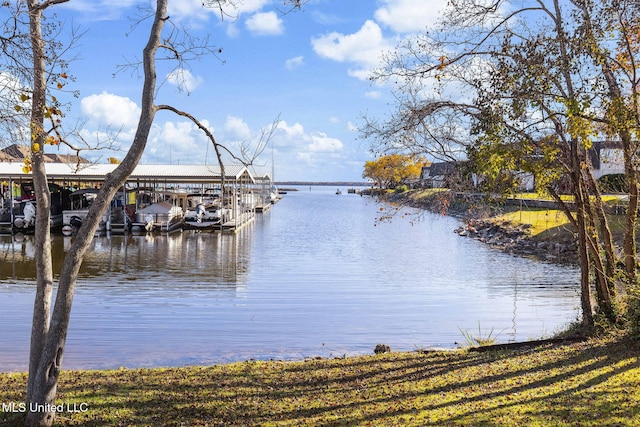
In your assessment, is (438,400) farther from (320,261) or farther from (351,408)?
(320,261)

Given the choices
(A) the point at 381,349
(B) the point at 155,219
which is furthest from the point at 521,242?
(A) the point at 381,349

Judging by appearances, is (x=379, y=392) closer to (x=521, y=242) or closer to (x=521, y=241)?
(x=521, y=242)

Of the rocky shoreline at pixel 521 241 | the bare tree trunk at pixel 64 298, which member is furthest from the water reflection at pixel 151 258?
the bare tree trunk at pixel 64 298

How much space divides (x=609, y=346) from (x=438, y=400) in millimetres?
4003

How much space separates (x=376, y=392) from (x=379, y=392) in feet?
0.13

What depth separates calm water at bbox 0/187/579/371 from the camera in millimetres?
12422

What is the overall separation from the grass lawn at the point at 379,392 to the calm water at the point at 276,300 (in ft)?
9.08

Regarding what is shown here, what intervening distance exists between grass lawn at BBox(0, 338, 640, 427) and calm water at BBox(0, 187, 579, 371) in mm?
2768

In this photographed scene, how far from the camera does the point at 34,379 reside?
20.5ft

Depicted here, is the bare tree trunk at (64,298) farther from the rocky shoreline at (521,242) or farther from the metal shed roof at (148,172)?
the metal shed roof at (148,172)

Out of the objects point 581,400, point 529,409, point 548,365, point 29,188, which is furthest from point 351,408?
point 29,188

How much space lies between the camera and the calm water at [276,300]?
12422 millimetres

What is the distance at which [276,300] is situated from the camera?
58.1 ft

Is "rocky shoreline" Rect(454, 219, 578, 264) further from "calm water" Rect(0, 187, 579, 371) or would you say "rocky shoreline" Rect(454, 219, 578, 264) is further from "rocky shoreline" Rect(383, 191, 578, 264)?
"calm water" Rect(0, 187, 579, 371)
